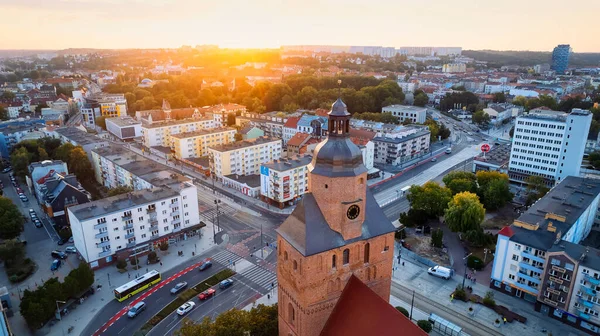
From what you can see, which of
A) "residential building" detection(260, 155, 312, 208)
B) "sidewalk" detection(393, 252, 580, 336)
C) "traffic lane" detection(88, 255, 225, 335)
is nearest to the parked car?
"traffic lane" detection(88, 255, 225, 335)

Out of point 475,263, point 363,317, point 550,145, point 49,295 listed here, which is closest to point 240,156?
point 49,295

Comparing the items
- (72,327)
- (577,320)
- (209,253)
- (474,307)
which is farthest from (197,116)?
(577,320)

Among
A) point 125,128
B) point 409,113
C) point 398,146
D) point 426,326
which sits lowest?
point 426,326

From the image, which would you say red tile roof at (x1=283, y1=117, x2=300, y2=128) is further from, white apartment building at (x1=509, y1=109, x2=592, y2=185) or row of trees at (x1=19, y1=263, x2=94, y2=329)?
row of trees at (x1=19, y1=263, x2=94, y2=329)

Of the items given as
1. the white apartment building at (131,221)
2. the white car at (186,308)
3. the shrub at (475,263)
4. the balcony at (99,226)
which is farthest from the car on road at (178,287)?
the shrub at (475,263)

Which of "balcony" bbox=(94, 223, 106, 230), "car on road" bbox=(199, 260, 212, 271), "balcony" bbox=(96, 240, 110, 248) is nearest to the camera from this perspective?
"balcony" bbox=(94, 223, 106, 230)

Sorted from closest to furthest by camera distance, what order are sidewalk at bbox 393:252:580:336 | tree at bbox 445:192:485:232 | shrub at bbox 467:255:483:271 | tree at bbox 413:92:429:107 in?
sidewalk at bbox 393:252:580:336
shrub at bbox 467:255:483:271
tree at bbox 445:192:485:232
tree at bbox 413:92:429:107

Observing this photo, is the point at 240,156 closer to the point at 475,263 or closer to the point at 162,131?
the point at 162,131
